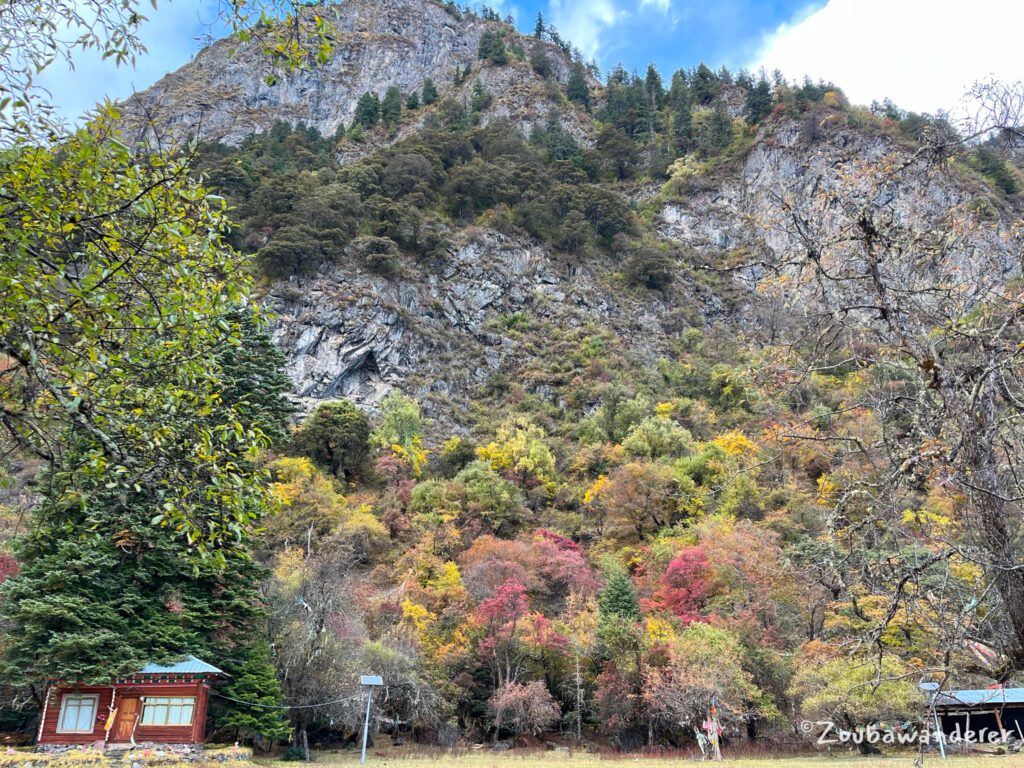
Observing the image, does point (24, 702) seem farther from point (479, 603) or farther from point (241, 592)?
point (479, 603)

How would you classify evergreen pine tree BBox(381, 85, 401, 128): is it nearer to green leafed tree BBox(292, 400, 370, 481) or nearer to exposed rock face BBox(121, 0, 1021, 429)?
exposed rock face BBox(121, 0, 1021, 429)

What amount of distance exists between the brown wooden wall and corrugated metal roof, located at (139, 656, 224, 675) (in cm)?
55

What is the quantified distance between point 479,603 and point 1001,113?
2461cm

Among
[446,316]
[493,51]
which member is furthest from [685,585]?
[493,51]

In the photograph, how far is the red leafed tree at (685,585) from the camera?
25031 mm

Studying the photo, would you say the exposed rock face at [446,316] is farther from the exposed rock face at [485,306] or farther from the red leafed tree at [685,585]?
the red leafed tree at [685,585]

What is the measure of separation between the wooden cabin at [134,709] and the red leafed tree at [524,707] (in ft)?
33.4

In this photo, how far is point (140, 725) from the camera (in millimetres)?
17688

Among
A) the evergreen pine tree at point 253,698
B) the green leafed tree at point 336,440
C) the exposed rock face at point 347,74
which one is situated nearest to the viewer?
the evergreen pine tree at point 253,698

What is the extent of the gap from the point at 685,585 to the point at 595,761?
8827mm

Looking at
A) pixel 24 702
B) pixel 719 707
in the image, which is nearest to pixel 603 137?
pixel 719 707

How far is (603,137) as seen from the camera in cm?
7781

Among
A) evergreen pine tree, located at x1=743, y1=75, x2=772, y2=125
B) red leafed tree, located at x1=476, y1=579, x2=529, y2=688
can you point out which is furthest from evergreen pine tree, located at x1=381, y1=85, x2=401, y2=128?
red leafed tree, located at x1=476, y1=579, x2=529, y2=688

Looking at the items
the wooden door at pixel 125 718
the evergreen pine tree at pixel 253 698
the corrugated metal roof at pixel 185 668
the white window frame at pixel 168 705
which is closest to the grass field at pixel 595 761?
the evergreen pine tree at pixel 253 698
